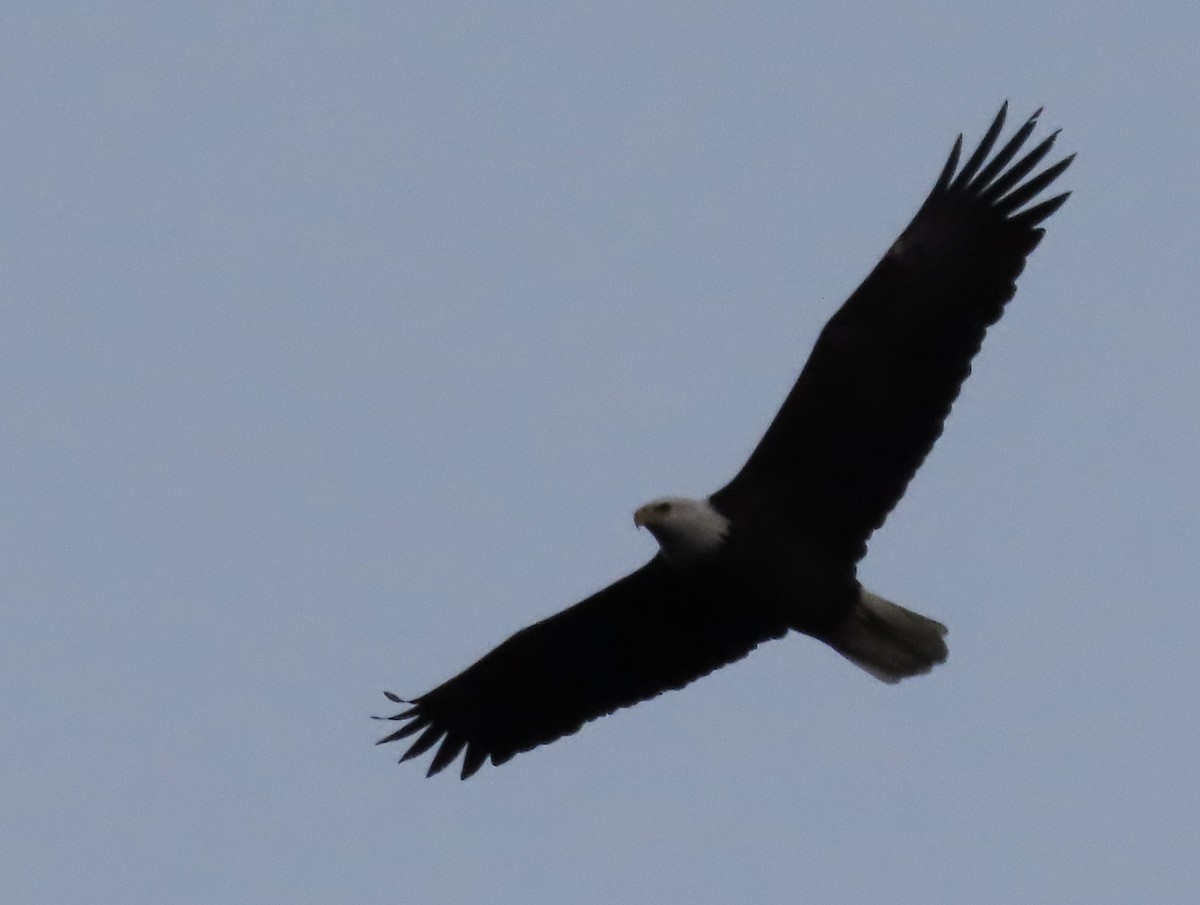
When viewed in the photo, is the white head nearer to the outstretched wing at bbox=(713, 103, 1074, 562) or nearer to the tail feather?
the outstretched wing at bbox=(713, 103, 1074, 562)

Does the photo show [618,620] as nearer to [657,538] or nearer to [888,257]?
[657,538]

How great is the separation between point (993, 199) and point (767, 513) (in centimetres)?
192

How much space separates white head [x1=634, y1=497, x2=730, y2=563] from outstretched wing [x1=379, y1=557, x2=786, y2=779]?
227 millimetres

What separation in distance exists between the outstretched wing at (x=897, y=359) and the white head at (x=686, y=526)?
107 millimetres

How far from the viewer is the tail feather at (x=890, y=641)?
42.2 ft

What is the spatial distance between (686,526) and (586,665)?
1350 millimetres

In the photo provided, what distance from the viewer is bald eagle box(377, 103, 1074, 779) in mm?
12383

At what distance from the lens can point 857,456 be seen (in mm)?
12586

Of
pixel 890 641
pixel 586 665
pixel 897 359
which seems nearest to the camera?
pixel 897 359

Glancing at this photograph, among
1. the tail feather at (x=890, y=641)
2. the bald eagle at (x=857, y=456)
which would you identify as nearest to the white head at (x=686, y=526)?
the bald eagle at (x=857, y=456)

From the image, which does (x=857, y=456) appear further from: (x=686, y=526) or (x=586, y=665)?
(x=586, y=665)

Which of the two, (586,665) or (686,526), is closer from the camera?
(686,526)

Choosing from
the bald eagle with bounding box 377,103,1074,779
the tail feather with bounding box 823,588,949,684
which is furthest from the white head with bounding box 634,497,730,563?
the tail feather with bounding box 823,588,949,684

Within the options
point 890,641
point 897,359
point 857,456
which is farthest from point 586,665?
point 897,359
